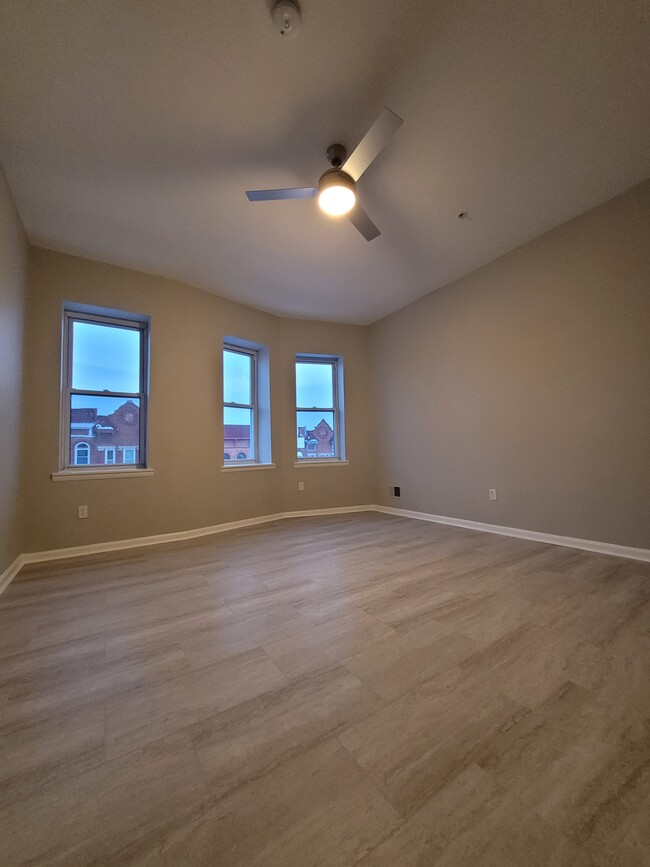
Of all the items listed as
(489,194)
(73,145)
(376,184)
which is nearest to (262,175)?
(376,184)

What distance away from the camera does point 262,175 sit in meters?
2.22

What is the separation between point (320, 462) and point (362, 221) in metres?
2.95

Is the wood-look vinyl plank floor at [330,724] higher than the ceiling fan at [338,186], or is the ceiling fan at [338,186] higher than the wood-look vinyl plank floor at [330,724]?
the ceiling fan at [338,186]

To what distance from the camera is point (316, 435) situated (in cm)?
471

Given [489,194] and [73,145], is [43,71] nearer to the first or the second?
[73,145]

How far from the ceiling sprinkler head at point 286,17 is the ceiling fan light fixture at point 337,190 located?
1.94ft

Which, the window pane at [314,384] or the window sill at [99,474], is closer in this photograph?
the window sill at [99,474]

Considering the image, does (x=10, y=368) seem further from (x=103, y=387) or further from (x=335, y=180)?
(x=335, y=180)

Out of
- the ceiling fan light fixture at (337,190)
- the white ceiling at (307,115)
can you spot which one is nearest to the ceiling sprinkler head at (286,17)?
the white ceiling at (307,115)

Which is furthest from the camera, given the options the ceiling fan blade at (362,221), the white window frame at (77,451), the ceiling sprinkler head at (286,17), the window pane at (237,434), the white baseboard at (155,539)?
the window pane at (237,434)

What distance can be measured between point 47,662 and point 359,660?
1.31m

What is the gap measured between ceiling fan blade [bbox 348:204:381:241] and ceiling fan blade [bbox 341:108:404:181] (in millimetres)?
182

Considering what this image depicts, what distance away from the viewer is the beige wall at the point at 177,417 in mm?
2852

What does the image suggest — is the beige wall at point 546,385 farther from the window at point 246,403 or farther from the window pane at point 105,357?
the window pane at point 105,357
